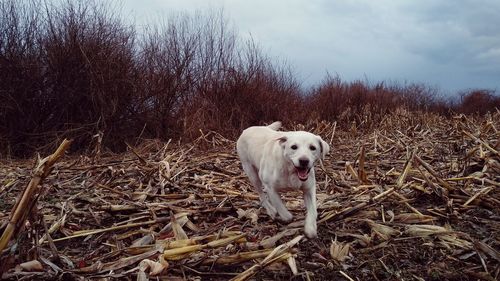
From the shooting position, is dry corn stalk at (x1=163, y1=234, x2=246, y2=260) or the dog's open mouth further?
the dog's open mouth

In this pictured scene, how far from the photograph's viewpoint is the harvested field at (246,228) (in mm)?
3088

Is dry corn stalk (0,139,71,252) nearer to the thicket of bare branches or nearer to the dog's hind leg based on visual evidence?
the dog's hind leg

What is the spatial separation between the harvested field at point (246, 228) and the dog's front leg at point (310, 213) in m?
0.08

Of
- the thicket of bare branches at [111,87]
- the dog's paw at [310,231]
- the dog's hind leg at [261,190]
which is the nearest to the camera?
the dog's paw at [310,231]

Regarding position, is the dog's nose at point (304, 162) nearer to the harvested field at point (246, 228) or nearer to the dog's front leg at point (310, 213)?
the dog's front leg at point (310, 213)

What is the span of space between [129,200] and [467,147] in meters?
4.65

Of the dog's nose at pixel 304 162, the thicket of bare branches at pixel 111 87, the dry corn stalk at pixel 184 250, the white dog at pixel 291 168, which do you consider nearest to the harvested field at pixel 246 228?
the dry corn stalk at pixel 184 250

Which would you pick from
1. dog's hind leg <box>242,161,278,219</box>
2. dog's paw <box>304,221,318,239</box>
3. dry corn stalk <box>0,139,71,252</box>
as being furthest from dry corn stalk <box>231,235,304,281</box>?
dry corn stalk <box>0,139,71,252</box>

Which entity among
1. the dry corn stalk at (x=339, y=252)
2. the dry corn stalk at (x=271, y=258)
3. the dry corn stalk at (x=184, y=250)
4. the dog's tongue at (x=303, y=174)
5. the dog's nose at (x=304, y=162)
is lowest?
the dry corn stalk at (x=339, y=252)

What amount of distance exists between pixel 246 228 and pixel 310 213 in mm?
593

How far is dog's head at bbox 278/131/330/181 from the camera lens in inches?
157

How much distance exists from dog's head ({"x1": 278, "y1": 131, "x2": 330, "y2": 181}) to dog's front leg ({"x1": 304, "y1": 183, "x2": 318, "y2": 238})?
172 mm

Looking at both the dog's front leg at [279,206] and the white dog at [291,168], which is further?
the dog's front leg at [279,206]

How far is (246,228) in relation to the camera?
4051 mm
